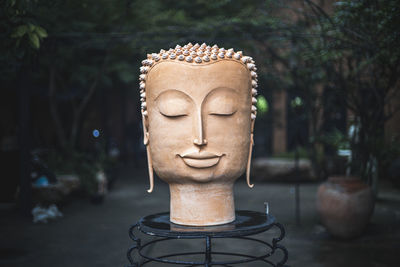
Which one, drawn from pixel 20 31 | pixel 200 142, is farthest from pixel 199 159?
pixel 20 31

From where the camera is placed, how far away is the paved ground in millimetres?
5242

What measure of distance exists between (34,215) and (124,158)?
29.3 feet

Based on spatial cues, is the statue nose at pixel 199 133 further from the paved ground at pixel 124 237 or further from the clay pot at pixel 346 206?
the clay pot at pixel 346 206

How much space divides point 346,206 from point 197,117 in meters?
3.60

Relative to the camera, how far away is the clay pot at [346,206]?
5879mm

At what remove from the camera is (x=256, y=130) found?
14.2 m

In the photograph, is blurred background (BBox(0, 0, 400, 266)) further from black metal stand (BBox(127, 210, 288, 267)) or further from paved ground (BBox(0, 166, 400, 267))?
black metal stand (BBox(127, 210, 288, 267))

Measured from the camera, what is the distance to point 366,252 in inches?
216

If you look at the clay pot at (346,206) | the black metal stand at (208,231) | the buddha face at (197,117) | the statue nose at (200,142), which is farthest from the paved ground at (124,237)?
the statue nose at (200,142)

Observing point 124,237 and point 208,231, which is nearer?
point 208,231

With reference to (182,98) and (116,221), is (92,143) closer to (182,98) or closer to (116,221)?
(116,221)

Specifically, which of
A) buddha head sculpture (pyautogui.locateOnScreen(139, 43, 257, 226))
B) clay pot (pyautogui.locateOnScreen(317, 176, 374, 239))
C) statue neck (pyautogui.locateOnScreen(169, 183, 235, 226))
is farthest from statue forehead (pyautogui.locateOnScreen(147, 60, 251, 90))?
clay pot (pyautogui.locateOnScreen(317, 176, 374, 239))

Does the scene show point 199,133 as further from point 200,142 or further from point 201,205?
point 201,205

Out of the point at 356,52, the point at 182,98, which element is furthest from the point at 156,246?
the point at 356,52
